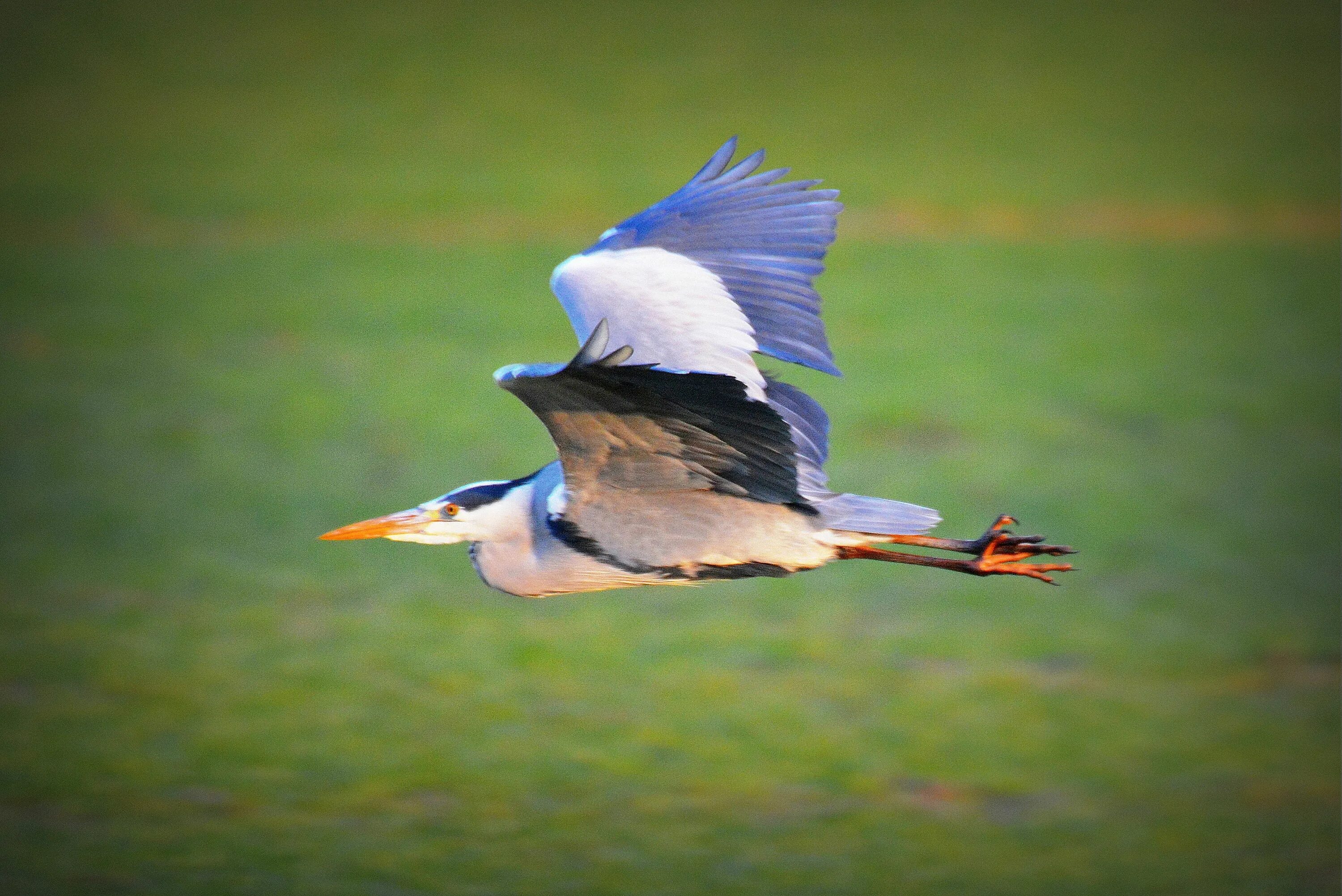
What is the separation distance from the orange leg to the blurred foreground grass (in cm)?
283

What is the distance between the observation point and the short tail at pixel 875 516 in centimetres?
525

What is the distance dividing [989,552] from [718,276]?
1.24 m

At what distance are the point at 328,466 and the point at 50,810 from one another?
587cm

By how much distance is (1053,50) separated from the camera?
2397 centimetres

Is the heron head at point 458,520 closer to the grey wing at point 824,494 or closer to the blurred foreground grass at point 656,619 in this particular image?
the grey wing at point 824,494

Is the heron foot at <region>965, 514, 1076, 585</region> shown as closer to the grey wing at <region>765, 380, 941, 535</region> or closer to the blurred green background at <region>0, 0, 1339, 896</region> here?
the grey wing at <region>765, 380, 941, 535</region>

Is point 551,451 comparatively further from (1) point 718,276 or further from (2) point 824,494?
(2) point 824,494

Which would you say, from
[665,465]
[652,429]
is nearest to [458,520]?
[665,465]

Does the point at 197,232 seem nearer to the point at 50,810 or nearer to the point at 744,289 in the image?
the point at 50,810

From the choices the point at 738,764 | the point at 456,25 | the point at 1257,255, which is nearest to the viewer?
the point at 738,764

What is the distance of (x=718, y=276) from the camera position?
19.0 feet

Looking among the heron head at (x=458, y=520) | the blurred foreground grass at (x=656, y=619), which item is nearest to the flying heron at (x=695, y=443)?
the heron head at (x=458, y=520)

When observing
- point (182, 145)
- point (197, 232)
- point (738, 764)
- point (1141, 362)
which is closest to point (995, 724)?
point (738, 764)

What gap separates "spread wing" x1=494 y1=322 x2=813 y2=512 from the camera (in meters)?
4.35
